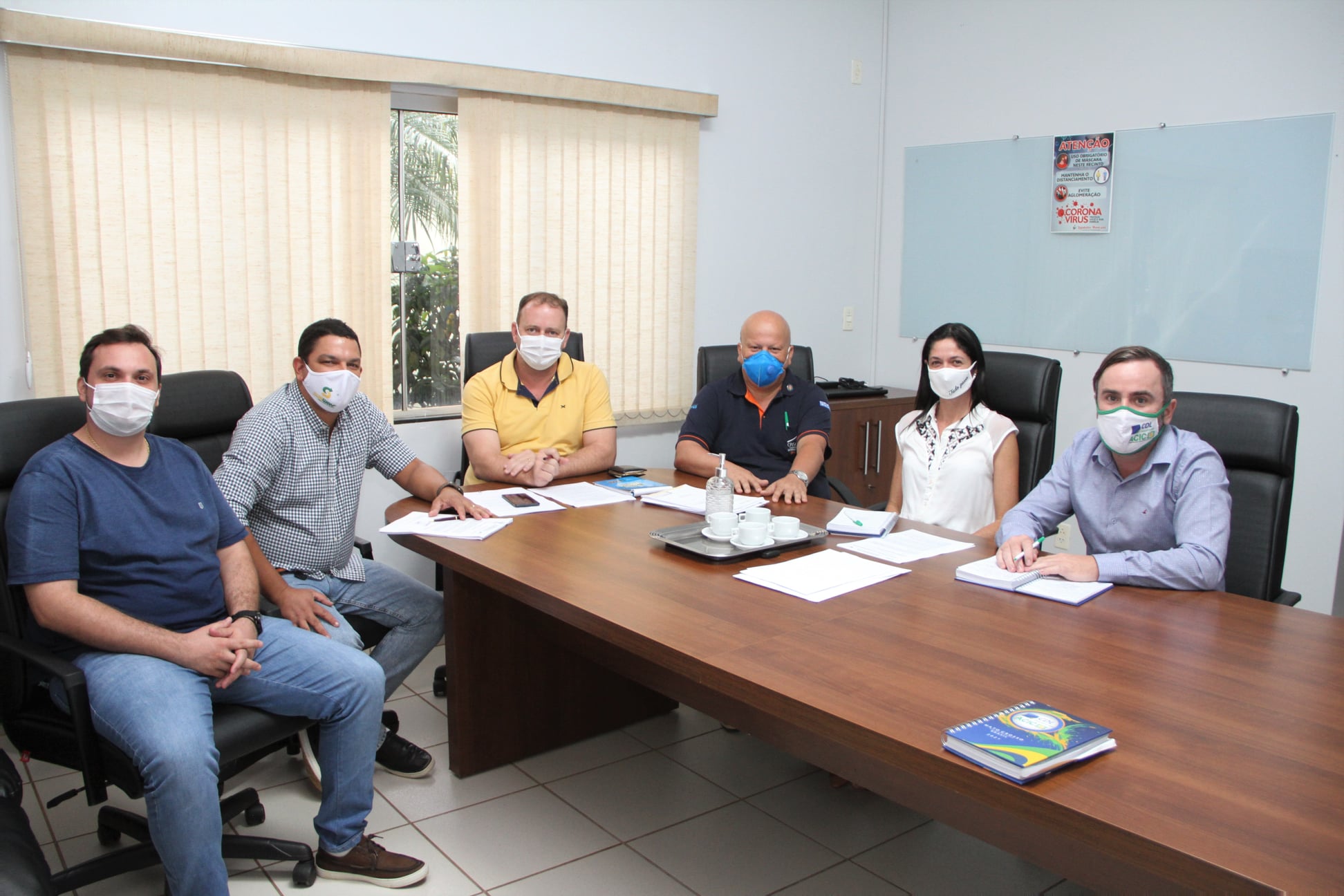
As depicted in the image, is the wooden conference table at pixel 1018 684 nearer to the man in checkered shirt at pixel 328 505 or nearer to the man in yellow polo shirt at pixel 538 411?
the man in checkered shirt at pixel 328 505

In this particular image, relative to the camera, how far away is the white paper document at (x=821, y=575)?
2.01m

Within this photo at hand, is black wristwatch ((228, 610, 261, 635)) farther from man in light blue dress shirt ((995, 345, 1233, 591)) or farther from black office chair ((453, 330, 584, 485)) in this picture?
man in light blue dress shirt ((995, 345, 1233, 591))

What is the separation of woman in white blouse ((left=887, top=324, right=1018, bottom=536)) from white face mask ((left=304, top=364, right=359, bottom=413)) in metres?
1.56

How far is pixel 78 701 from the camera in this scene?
5.84ft

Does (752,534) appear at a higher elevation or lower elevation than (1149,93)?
lower

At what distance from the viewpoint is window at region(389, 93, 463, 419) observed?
150 inches

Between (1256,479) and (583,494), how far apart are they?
1745 millimetres

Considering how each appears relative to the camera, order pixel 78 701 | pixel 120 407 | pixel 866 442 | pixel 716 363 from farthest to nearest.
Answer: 1. pixel 866 442
2. pixel 716 363
3. pixel 120 407
4. pixel 78 701

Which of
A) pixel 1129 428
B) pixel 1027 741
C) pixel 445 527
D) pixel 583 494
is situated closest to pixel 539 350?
pixel 583 494

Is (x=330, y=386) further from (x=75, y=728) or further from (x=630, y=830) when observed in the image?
(x=630, y=830)

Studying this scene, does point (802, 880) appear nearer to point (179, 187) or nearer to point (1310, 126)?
point (179, 187)

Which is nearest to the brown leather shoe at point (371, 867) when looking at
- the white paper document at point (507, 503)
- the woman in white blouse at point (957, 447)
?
the white paper document at point (507, 503)

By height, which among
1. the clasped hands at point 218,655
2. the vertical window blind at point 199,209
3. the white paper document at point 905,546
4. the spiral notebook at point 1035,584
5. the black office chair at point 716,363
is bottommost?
the clasped hands at point 218,655

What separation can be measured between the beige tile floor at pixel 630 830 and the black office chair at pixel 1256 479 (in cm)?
85
